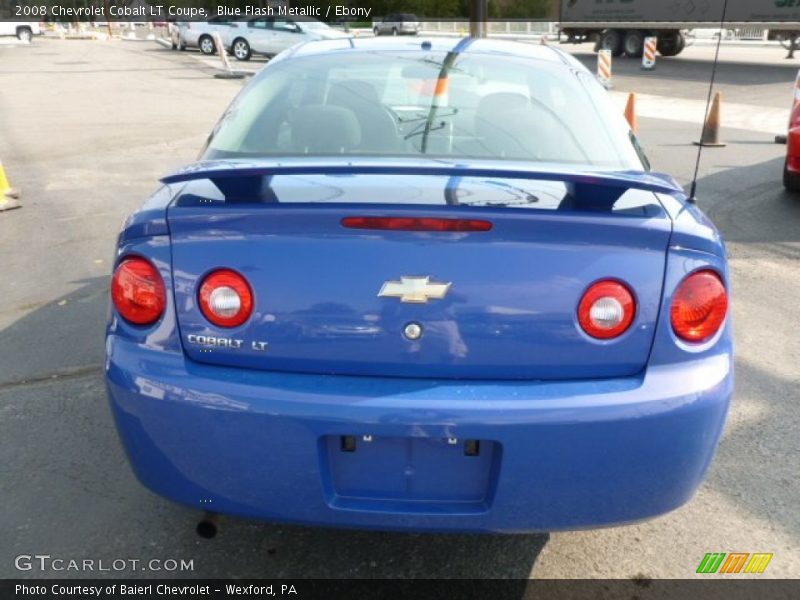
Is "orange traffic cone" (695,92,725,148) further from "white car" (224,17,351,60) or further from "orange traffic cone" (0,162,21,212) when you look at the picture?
"white car" (224,17,351,60)

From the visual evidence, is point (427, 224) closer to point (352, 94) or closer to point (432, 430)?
point (432, 430)

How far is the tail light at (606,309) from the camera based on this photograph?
204 cm

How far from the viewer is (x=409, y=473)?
2.06 meters

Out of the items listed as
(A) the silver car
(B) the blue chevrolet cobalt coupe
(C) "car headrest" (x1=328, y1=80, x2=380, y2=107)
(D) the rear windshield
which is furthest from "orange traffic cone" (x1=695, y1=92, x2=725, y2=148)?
(A) the silver car

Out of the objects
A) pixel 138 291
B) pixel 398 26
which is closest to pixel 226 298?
pixel 138 291

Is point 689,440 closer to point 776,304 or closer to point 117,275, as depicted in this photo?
point 117,275

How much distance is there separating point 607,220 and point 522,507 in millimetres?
798

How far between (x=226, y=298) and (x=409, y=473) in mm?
681

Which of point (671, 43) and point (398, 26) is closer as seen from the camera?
point (671, 43)

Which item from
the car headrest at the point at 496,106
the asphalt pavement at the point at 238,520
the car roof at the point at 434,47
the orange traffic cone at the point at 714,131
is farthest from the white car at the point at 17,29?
the car headrest at the point at 496,106

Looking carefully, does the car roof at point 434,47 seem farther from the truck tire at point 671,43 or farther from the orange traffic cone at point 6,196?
the truck tire at point 671,43

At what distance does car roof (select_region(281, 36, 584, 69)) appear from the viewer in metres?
3.47

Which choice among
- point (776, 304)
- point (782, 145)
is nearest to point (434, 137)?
point (776, 304)

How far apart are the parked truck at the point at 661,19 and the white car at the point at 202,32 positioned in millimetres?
13601
